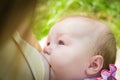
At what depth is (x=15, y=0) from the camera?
778 millimetres

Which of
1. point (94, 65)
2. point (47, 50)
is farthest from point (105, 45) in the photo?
point (47, 50)

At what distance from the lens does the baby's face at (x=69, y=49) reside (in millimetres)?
994

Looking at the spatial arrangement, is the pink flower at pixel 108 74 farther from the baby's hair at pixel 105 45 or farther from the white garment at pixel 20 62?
the white garment at pixel 20 62

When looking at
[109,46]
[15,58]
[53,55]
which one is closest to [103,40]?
[109,46]

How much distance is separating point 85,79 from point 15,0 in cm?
34

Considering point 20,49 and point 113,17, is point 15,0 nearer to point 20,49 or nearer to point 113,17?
point 20,49

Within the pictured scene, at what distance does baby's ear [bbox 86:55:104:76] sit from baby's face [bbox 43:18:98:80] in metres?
0.01

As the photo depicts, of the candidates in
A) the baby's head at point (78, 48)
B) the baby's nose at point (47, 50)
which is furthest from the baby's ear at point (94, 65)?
the baby's nose at point (47, 50)

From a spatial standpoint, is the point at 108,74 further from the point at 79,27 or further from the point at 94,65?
the point at 79,27

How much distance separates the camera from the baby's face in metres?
0.99

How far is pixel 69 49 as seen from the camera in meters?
1.01

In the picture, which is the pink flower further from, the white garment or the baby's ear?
the white garment

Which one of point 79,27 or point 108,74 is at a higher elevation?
point 79,27

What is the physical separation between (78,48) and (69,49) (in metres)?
0.02
